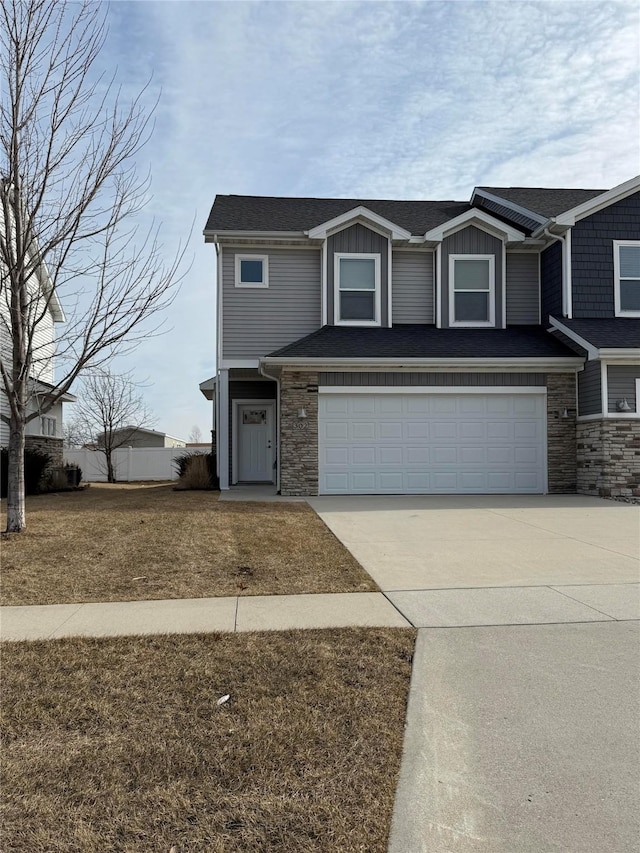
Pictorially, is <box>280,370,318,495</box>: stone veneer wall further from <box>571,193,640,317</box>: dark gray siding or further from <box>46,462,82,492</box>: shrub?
<box>46,462,82,492</box>: shrub

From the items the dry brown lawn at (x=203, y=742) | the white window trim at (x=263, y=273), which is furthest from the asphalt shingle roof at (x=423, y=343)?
the dry brown lawn at (x=203, y=742)

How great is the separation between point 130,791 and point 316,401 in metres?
11.2

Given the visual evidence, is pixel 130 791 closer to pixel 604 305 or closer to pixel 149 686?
pixel 149 686

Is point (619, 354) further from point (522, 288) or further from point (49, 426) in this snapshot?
point (49, 426)

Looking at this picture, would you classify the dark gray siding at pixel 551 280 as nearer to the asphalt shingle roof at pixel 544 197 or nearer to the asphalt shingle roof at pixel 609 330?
the asphalt shingle roof at pixel 609 330

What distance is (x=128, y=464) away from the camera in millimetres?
27344

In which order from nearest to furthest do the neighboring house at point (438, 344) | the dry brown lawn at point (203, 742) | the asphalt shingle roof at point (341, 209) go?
1. the dry brown lawn at point (203, 742)
2. the neighboring house at point (438, 344)
3. the asphalt shingle roof at point (341, 209)

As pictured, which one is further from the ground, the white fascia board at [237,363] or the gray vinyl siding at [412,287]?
the gray vinyl siding at [412,287]

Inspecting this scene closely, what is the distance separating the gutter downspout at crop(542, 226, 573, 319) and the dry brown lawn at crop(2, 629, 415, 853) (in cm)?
1238

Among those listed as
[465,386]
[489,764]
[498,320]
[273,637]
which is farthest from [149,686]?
[498,320]

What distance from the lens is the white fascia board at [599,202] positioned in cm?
1423

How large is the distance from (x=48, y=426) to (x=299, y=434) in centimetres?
1251

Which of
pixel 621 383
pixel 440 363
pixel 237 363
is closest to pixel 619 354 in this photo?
pixel 621 383

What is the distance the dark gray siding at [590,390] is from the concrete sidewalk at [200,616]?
9401 millimetres
